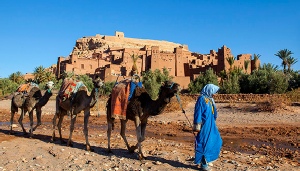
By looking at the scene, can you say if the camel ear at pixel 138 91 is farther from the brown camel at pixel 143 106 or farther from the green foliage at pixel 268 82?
the green foliage at pixel 268 82

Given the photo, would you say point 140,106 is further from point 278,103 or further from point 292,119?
point 278,103

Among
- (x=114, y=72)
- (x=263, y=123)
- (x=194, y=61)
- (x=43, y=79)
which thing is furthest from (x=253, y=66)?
(x=263, y=123)

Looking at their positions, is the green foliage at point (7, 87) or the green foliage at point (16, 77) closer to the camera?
the green foliage at point (7, 87)

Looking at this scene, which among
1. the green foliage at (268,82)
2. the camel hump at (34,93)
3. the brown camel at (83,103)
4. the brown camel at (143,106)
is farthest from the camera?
the green foliage at (268,82)

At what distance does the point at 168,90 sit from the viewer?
257 inches

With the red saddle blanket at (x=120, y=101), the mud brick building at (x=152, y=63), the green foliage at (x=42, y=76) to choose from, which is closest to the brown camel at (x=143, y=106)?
the red saddle blanket at (x=120, y=101)

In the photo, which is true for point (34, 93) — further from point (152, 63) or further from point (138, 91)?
point (152, 63)

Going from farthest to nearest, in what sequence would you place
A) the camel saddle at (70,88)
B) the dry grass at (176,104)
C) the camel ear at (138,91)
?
the dry grass at (176,104), the camel saddle at (70,88), the camel ear at (138,91)

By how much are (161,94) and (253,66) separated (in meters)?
49.2

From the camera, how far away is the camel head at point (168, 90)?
6.39 m

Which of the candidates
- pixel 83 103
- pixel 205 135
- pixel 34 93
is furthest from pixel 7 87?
pixel 205 135

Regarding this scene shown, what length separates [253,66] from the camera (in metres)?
52.7

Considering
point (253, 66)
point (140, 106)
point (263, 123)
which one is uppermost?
point (253, 66)

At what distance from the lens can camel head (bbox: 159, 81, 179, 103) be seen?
6.39 metres
